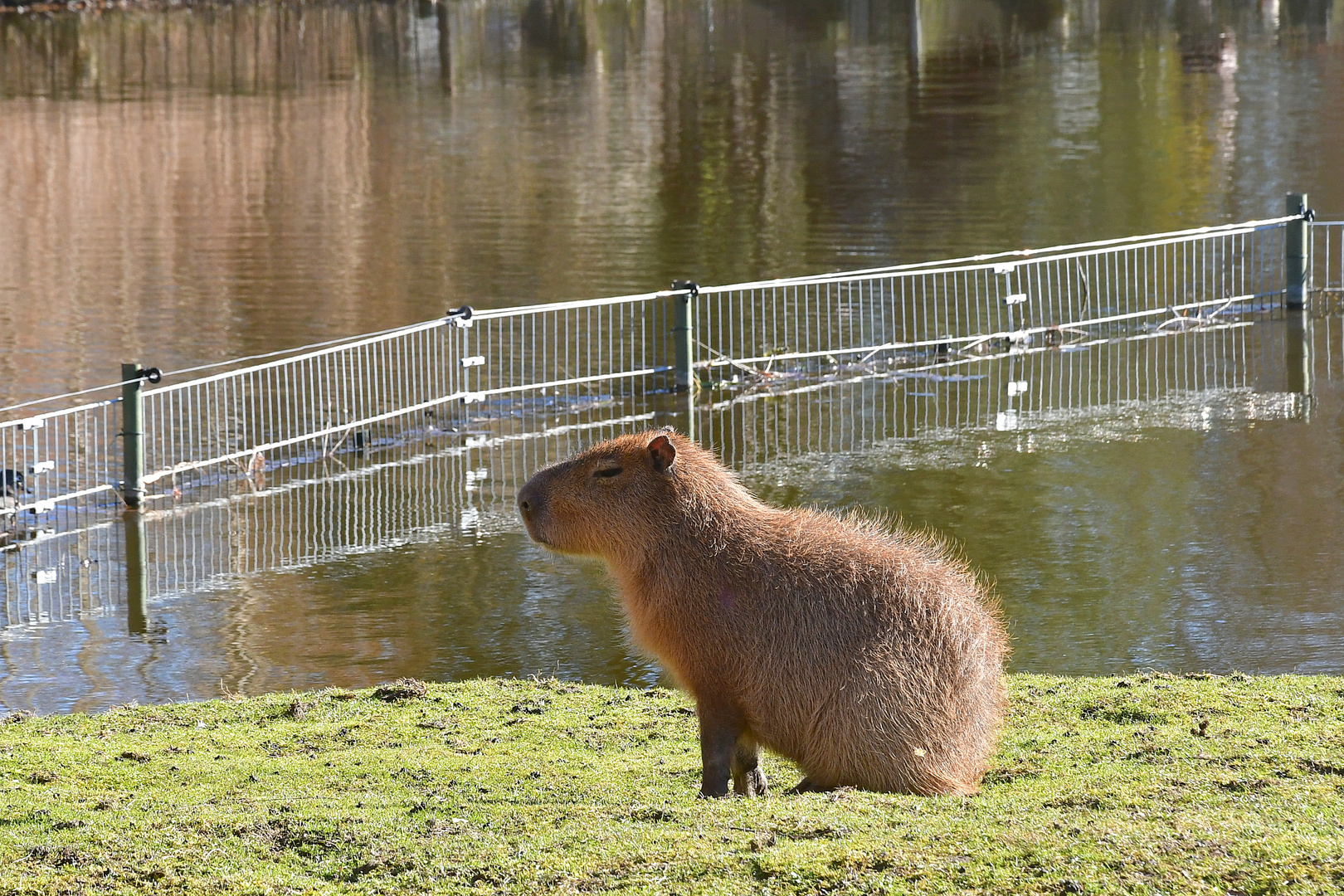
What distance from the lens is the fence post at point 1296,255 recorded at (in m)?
19.1

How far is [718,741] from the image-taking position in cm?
599

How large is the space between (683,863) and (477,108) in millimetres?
45273

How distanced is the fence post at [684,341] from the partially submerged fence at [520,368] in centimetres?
2

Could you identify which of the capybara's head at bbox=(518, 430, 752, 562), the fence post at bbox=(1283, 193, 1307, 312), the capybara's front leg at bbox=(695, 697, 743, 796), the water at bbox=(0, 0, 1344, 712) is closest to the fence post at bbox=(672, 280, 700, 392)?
the water at bbox=(0, 0, 1344, 712)

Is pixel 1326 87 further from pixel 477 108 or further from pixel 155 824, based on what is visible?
pixel 155 824

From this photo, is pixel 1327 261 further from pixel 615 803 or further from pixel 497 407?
pixel 615 803

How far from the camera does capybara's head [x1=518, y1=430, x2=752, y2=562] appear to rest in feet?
20.3

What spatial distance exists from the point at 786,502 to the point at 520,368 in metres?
6.43

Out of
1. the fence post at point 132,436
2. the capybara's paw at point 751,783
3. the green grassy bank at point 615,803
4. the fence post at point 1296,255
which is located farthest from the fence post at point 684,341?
the capybara's paw at point 751,783

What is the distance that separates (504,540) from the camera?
39.6 ft

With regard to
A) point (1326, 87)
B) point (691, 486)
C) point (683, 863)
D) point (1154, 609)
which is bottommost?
point (1154, 609)

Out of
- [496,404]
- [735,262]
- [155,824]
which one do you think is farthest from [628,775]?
[735,262]

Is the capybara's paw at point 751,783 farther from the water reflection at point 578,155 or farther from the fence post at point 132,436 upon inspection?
the water reflection at point 578,155

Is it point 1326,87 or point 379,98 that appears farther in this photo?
point 379,98
